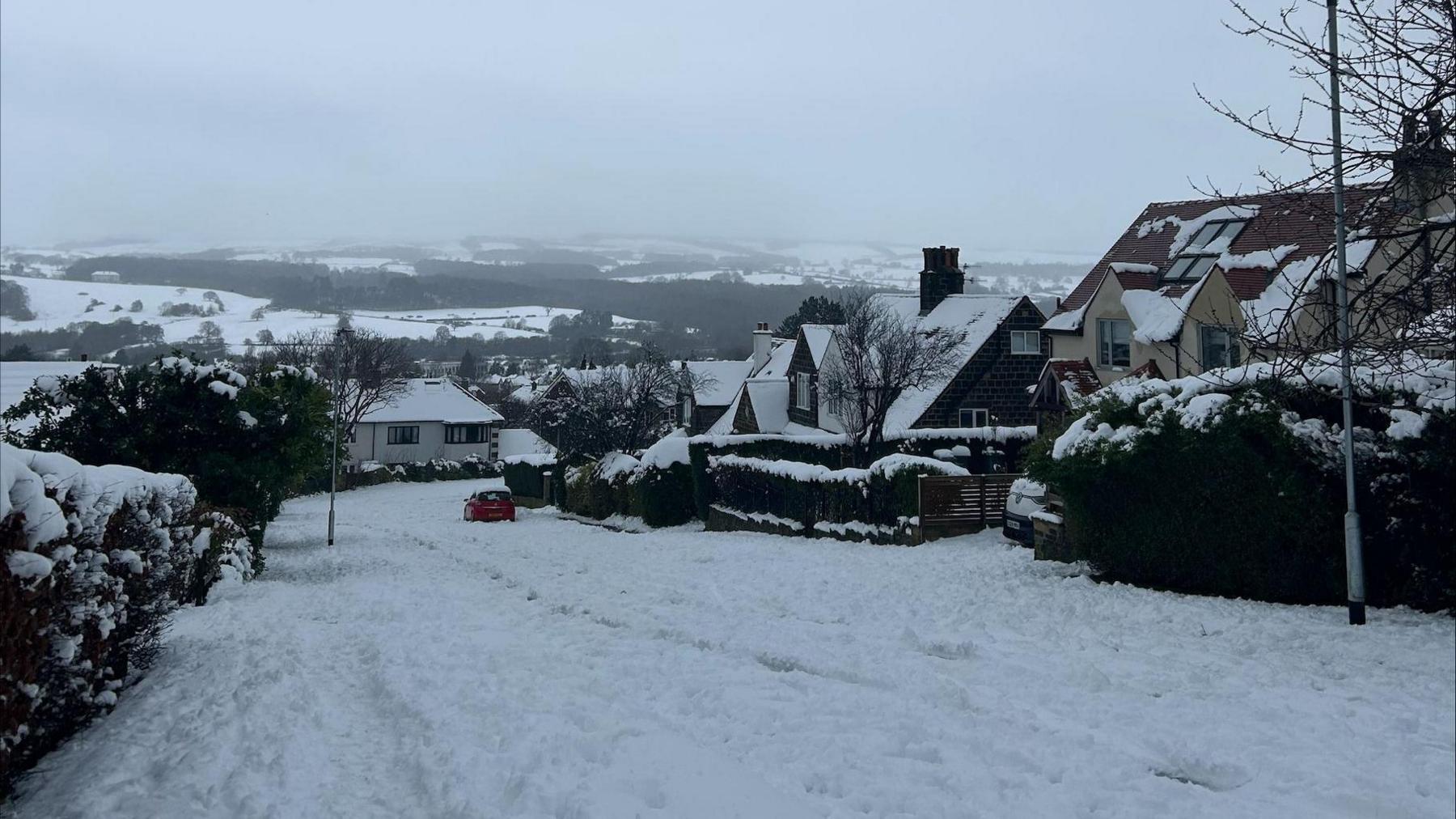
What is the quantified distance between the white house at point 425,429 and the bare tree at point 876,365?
5397cm

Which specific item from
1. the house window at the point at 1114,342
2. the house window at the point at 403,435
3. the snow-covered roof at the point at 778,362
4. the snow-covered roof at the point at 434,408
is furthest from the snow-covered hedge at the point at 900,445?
the house window at the point at 403,435

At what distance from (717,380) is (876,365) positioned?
3976cm

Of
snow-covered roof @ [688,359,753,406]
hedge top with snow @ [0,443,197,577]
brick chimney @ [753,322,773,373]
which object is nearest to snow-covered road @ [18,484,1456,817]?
hedge top with snow @ [0,443,197,577]

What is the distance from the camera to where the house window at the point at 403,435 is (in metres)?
87.2

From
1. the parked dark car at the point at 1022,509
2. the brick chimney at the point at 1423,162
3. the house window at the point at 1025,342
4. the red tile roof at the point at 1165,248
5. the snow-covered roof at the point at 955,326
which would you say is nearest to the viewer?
the brick chimney at the point at 1423,162

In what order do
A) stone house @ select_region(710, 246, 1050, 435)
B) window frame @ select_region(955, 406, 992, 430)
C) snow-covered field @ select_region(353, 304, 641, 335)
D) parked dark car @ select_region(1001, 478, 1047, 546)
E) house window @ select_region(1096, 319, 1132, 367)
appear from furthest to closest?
snow-covered field @ select_region(353, 304, 641, 335), window frame @ select_region(955, 406, 992, 430), stone house @ select_region(710, 246, 1050, 435), house window @ select_region(1096, 319, 1132, 367), parked dark car @ select_region(1001, 478, 1047, 546)

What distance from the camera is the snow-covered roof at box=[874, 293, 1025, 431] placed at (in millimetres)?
38781

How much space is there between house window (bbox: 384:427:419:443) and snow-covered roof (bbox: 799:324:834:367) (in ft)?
166

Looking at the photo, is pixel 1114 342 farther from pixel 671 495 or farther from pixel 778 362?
pixel 778 362

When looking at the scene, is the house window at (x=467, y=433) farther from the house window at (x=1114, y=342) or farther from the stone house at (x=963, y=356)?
the house window at (x=1114, y=342)

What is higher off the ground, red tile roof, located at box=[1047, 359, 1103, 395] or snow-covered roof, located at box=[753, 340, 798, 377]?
snow-covered roof, located at box=[753, 340, 798, 377]

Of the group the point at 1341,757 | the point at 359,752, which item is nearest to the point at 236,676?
the point at 359,752

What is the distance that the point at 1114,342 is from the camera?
3262 centimetres

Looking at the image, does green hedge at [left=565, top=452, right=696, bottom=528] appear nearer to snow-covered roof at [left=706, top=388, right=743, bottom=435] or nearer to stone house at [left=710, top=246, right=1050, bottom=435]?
stone house at [left=710, top=246, right=1050, bottom=435]
